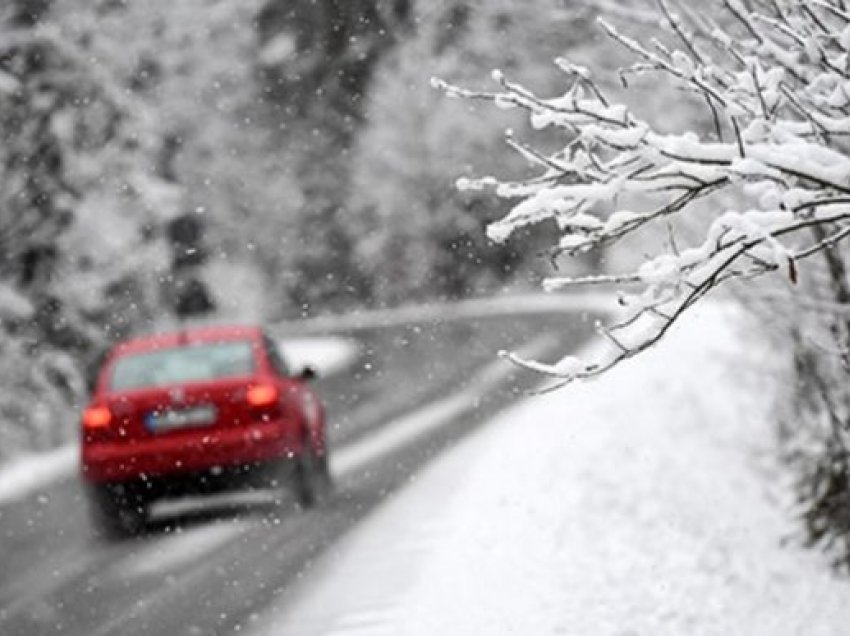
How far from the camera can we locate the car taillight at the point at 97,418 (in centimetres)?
1286

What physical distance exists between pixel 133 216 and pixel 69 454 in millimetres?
6678

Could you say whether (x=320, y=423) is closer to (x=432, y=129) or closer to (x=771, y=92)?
(x=771, y=92)

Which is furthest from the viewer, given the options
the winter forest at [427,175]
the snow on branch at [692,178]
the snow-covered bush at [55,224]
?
the snow-covered bush at [55,224]

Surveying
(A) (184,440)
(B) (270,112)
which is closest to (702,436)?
(A) (184,440)

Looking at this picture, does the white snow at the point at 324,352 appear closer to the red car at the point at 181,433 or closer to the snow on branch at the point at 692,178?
the red car at the point at 181,433

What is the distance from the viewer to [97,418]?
12.9 m

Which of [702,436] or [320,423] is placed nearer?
[320,423]

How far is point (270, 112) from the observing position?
52188 mm

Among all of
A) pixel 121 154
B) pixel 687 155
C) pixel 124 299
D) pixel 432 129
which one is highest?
pixel 432 129

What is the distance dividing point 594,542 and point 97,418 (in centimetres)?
411

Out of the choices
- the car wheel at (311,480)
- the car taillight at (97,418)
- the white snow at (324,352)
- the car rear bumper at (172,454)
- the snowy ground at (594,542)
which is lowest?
the snowy ground at (594,542)

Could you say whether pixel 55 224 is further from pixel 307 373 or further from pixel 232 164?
pixel 232 164

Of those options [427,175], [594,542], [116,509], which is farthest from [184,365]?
[427,175]

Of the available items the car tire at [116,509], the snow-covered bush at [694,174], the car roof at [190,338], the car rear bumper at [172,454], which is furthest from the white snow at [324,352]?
the snow-covered bush at [694,174]
